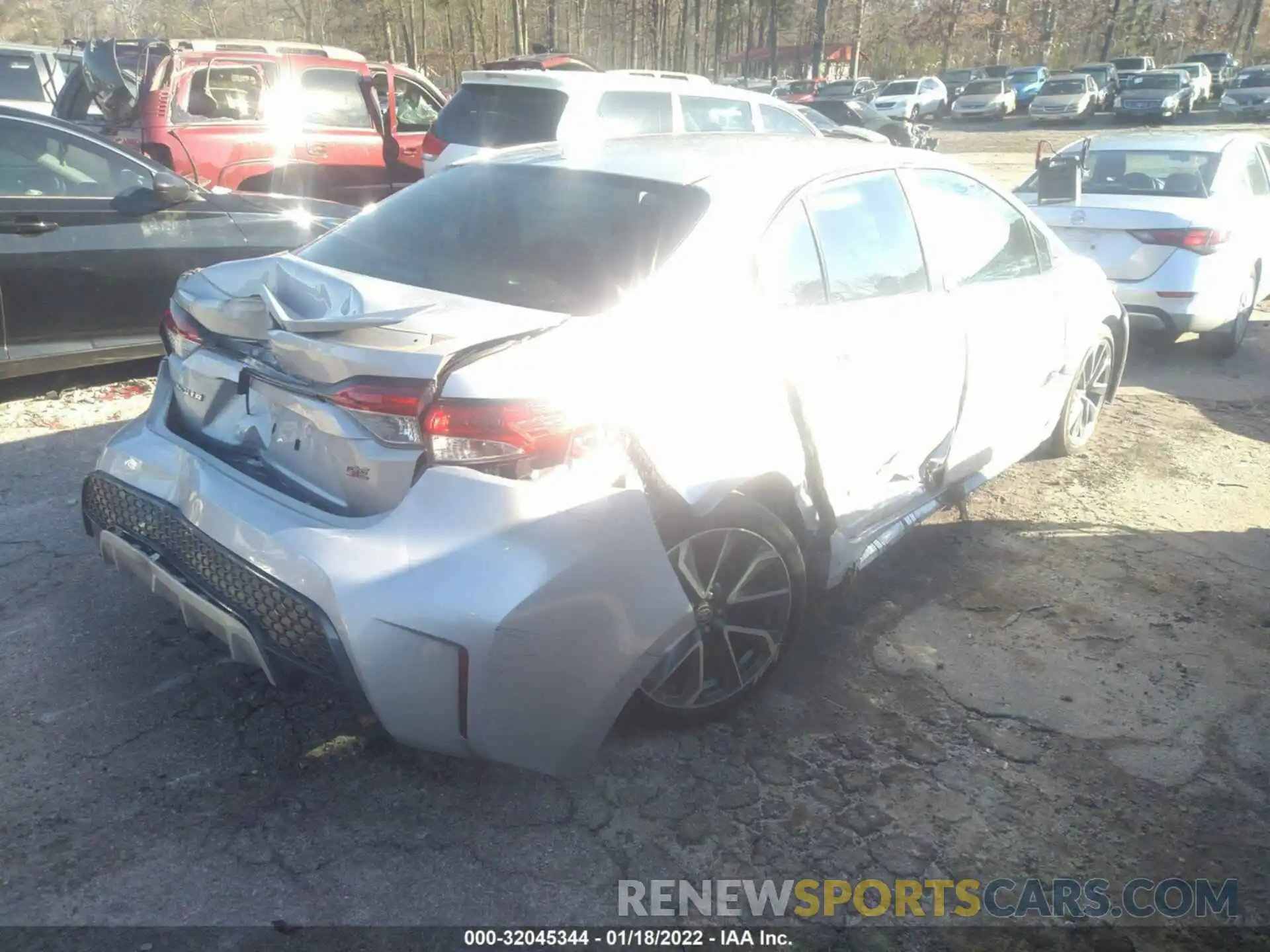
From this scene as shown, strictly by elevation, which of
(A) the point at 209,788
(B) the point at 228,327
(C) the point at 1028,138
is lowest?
(C) the point at 1028,138

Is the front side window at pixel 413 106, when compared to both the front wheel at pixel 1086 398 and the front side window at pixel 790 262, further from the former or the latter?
the front side window at pixel 790 262

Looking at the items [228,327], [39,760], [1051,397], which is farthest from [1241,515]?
[39,760]

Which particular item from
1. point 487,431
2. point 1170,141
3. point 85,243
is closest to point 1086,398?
point 1170,141

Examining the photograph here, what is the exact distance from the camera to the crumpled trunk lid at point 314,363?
8.38ft

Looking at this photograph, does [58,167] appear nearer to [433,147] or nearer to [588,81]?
[433,147]

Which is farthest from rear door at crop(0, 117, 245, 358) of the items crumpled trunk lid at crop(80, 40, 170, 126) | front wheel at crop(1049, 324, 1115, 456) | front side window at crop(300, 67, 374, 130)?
front wheel at crop(1049, 324, 1115, 456)

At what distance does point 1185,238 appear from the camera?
7168 millimetres

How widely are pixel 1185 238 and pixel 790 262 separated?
5.09 meters

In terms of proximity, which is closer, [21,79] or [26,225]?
[26,225]

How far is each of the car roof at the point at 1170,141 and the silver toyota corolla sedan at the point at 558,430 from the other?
511cm

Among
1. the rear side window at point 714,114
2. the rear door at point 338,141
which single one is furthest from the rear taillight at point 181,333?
the rear door at point 338,141

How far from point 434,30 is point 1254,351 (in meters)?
39.4

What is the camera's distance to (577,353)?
8.75 feet

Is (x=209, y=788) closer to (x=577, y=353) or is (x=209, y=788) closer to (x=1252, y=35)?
(x=577, y=353)
